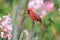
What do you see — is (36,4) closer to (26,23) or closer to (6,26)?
(26,23)

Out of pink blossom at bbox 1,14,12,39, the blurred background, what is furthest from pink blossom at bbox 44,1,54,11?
pink blossom at bbox 1,14,12,39

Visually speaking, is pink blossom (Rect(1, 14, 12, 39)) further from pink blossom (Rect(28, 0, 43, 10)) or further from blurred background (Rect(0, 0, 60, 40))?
pink blossom (Rect(28, 0, 43, 10))

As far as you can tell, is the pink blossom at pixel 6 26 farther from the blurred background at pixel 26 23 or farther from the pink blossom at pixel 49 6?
the pink blossom at pixel 49 6

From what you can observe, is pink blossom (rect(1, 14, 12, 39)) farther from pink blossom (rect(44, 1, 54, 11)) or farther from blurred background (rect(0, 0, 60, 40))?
pink blossom (rect(44, 1, 54, 11))

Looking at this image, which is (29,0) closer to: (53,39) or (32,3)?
(32,3)

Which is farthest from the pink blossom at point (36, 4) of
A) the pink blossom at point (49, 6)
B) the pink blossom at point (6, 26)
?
the pink blossom at point (6, 26)

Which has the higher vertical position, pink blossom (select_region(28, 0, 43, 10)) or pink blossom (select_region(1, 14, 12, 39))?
pink blossom (select_region(28, 0, 43, 10))

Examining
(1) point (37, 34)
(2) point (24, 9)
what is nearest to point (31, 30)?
(1) point (37, 34)

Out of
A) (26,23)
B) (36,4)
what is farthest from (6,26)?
(36,4)
